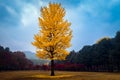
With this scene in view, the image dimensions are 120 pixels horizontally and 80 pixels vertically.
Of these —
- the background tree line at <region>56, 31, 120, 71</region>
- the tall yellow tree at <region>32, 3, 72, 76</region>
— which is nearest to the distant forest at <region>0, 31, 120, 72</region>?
the background tree line at <region>56, 31, 120, 71</region>

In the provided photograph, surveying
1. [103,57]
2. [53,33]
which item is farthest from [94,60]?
[53,33]

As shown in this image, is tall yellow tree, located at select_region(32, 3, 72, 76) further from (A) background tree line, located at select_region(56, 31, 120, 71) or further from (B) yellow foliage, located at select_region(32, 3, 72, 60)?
(A) background tree line, located at select_region(56, 31, 120, 71)

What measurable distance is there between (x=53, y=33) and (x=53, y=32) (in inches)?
9.9

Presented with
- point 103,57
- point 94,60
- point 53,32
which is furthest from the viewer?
point 94,60

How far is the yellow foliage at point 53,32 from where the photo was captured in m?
41.2

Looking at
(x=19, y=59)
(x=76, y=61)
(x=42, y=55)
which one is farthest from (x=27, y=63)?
(x=42, y=55)

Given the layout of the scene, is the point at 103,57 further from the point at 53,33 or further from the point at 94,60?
the point at 53,33

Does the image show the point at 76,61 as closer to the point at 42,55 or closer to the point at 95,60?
the point at 95,60

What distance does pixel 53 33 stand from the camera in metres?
42.0

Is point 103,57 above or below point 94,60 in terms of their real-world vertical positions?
above

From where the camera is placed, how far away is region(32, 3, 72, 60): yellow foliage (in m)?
41.2

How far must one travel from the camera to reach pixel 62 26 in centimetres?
4147

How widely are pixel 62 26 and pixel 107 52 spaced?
39591 millimetres

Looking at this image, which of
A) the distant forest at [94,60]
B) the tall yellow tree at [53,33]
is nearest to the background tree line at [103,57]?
the distant forest at [94,60]
